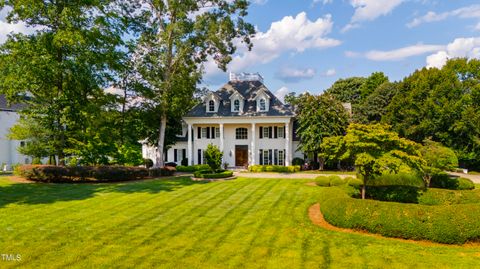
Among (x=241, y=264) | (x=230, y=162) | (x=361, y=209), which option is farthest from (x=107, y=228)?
(x=230, y=162)

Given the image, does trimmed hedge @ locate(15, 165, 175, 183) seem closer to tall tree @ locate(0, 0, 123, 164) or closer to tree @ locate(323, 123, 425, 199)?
tall tree @ locate(0, 0, 123, 164)

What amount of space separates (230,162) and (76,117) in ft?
59.6

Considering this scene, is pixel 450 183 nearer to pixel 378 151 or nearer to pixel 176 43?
pixel 378 151

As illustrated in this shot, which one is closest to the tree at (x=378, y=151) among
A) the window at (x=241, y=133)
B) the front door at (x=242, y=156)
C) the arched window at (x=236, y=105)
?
the arched window at (x=236, y=105)

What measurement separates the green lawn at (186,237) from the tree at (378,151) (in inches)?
96.5

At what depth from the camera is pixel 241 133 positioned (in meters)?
36.5

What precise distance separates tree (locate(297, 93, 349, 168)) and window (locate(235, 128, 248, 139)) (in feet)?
21.2

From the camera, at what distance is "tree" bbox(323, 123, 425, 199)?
1349 cm

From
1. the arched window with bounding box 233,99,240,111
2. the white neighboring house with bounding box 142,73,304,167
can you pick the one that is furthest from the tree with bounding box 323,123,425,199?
the arched window with bounding box 233,99,240,111

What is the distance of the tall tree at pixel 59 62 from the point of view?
67.0 ft

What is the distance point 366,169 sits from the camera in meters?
14.7

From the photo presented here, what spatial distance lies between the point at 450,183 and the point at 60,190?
24.9 metres

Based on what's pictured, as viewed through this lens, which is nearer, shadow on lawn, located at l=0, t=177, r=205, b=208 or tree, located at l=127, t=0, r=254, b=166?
shadow on lawn, located at l=0, t=177, r=205, b=208

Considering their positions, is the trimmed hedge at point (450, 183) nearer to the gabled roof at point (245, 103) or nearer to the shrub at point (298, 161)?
the shrub at point (298, 161)
